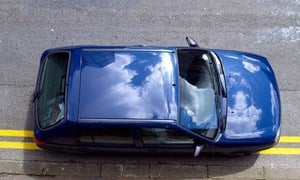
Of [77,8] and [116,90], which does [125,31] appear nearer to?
[77,8]

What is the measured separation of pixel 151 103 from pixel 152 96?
0.35 feet

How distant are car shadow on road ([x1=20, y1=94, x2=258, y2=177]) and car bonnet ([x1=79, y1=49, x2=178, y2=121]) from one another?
4.19 feet

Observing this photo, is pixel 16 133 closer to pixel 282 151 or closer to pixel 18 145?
pixel 18 145

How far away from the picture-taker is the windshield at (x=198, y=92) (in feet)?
21.1

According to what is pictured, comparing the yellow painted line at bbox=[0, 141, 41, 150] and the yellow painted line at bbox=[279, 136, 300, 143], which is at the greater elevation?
the yellow painted line at bbox=[279, 136, 300, 143]

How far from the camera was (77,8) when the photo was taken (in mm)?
8719

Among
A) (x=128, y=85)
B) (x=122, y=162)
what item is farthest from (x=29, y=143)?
(x=128, y=85)

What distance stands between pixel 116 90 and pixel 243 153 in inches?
90.2

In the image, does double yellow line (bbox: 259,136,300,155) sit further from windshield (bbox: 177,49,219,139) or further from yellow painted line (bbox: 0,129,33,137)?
yellow painted line (bbox: 0,129,33,137)

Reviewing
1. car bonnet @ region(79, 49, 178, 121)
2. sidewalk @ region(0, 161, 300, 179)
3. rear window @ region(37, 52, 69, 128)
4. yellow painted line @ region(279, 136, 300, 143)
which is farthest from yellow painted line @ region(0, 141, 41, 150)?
yellow painted line @ region(279, 136, 300, 143)

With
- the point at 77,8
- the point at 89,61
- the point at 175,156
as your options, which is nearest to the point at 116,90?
the point at 89,61

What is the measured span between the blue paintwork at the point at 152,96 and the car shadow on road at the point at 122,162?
65cm

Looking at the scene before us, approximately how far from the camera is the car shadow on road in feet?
23.4

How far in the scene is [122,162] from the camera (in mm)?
7203
